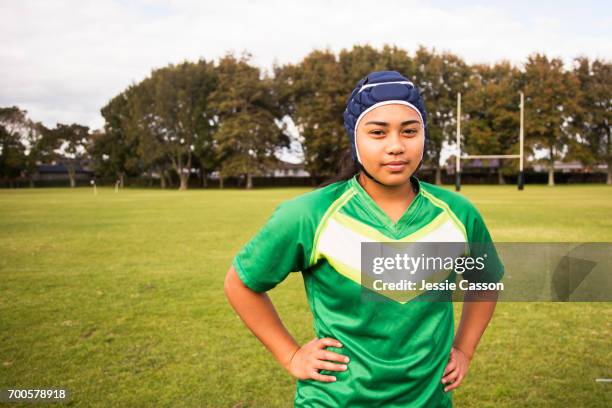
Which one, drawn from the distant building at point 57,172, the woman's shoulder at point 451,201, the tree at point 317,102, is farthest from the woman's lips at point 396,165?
the distant building at point 57,172

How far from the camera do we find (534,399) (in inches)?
161

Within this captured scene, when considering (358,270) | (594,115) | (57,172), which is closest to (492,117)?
(594,115)

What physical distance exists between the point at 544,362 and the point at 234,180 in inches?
2645

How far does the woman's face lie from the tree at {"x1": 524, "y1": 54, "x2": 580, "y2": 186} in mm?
62855

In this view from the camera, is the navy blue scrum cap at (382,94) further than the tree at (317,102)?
No

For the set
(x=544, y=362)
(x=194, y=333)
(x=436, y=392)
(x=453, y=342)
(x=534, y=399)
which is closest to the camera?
(x=436, y=392)

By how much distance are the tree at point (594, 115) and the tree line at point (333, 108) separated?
121 millimetres

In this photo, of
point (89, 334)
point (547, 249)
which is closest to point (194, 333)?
point (89, 334)

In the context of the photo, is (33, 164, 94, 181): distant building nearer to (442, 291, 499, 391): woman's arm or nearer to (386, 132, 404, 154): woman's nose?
(442, 291, 499, 391): woman's arm

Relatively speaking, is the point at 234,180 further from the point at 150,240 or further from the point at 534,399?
the point at 534,399

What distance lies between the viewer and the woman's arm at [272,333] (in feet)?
6.19

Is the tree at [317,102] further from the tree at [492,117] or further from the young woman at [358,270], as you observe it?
the young woman at [358,270]

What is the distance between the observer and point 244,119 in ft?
204

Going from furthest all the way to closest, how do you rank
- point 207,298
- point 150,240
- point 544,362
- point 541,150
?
point 541,150
point 150,240
point 207,298
point 544,362
